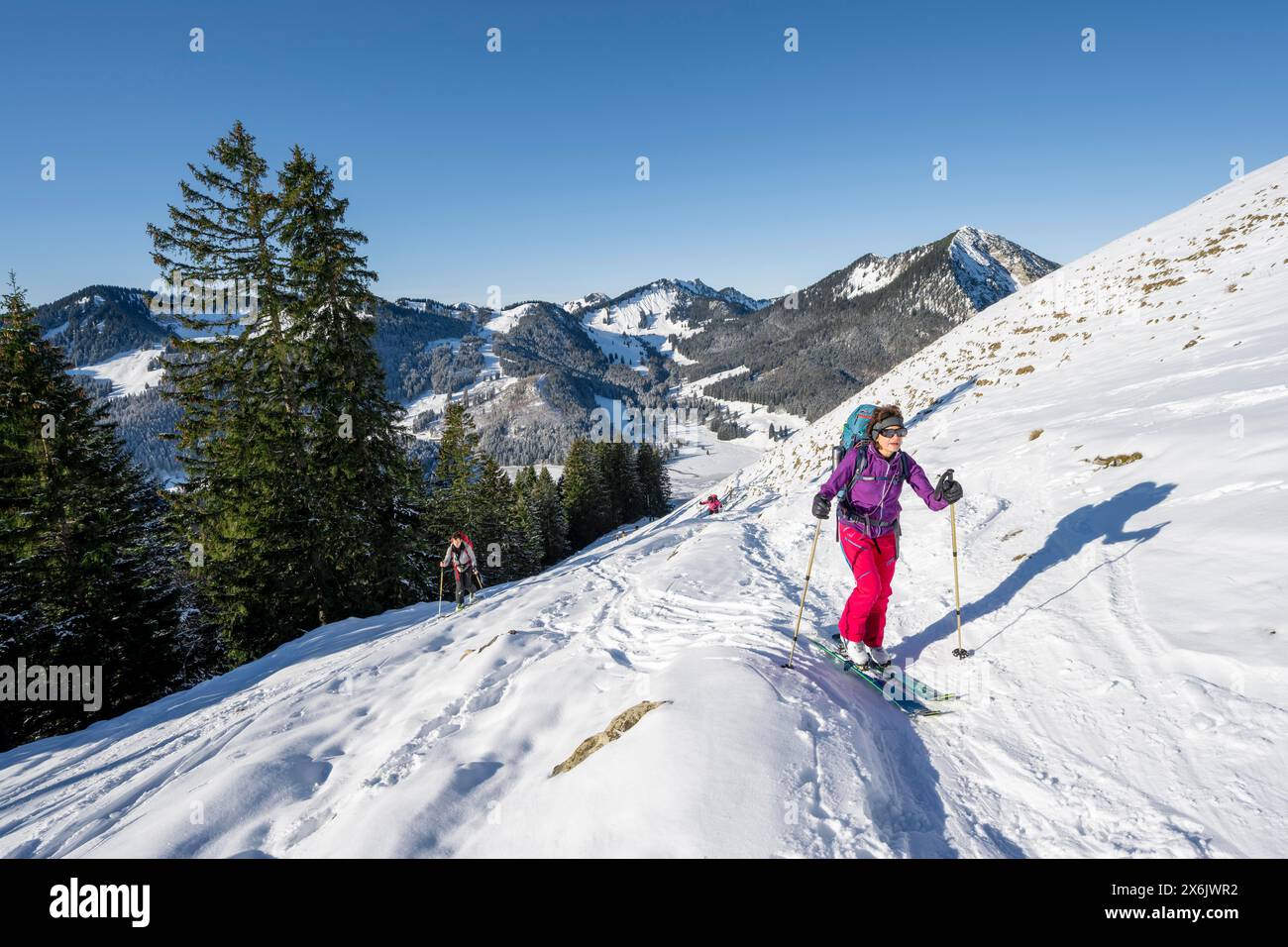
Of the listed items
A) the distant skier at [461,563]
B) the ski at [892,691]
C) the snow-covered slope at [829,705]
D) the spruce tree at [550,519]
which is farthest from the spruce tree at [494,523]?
the ski at [892,691]

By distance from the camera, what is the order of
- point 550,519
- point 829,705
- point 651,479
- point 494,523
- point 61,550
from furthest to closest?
1. point 651,479
2. point 550,519
3. point 494,523
4. point 61,550
5. point 829,705

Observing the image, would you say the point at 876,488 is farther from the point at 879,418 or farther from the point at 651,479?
the point at 651,479

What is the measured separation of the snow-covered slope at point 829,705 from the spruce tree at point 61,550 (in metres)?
7.89

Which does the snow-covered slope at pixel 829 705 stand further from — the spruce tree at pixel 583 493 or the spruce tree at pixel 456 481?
the spruce tree at pixel 583 493

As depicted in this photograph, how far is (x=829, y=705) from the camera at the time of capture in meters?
4.55

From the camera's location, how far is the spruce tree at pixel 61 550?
1404 cm

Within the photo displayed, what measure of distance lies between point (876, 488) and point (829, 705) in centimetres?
225

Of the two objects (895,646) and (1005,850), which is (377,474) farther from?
(1005,850)

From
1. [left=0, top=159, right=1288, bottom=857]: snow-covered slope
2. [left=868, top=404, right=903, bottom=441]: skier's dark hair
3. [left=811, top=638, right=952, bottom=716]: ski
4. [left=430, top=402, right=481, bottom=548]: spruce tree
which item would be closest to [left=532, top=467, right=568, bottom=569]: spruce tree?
[left=430, top=402, right=481, bottom=548]: spruce tree

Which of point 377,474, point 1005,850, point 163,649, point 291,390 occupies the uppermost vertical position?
point 291,390

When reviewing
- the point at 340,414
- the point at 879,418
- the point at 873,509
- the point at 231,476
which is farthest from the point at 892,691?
the point at 231,476
